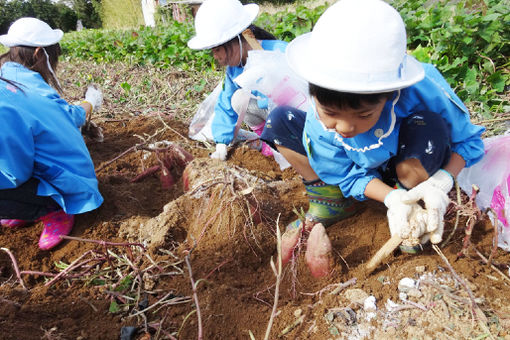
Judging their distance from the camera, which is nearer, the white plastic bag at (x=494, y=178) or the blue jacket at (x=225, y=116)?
the white plastic bag at (x=494, y=178)

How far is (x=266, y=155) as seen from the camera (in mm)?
2279

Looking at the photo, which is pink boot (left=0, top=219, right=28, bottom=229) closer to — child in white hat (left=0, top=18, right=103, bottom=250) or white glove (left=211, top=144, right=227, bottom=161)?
child in white hat (left=0, top=18, right=103, bottom=250)

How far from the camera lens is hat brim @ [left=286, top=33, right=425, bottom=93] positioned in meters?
0.89

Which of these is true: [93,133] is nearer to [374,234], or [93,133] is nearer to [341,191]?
[341,191]

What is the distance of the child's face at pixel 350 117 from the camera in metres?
1.01

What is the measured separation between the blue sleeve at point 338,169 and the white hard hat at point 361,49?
437 millimetres

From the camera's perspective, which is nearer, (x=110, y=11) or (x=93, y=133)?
(x=93, y=133)

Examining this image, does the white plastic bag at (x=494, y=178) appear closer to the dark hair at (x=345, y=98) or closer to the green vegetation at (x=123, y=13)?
the dark hair at (x=345, y=98)

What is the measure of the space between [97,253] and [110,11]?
2160cm

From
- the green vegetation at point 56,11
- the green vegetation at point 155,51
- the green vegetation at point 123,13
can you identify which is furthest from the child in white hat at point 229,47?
the green vegetation at point 56,11

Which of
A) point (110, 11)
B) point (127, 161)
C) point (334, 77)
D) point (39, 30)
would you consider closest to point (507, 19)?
point (334, 77)

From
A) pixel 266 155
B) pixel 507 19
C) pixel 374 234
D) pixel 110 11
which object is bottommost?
pixel 110 11

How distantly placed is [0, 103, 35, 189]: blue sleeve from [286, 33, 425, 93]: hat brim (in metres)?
1.18

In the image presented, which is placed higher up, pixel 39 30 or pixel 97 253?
pixel 39 30
